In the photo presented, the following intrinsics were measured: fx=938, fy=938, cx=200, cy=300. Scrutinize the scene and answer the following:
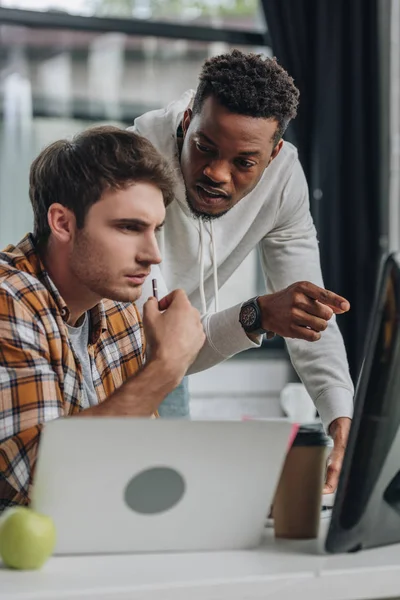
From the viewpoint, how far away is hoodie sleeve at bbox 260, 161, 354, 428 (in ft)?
7.14

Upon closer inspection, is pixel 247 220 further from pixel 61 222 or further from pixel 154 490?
pixel 154 490

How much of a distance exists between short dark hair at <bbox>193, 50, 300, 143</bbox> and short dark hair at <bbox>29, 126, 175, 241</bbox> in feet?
1.34

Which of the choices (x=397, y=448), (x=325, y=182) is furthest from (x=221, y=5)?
(x=397, y=448)

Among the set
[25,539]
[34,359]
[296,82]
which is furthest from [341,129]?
[25,539]

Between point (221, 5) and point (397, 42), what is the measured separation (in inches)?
31.6

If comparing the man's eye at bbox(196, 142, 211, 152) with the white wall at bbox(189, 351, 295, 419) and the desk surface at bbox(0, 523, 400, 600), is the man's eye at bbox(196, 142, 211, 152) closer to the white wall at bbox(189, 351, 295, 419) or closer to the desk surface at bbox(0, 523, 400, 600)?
the desk surface at bbox(0, 523, 400, 600)

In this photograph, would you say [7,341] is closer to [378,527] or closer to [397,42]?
[378,527]

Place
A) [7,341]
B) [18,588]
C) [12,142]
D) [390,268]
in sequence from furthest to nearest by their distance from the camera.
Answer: [12,142] → [7,341] → [390,268] → [18,588]

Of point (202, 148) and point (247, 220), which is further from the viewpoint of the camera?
point (247, 220)

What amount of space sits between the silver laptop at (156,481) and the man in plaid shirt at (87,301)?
255 mm

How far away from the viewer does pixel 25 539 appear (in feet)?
3.23

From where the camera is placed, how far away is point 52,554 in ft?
3.49

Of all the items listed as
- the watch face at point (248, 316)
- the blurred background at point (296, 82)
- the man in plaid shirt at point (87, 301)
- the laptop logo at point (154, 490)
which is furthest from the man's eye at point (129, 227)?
the blurred background at point (296, 82)

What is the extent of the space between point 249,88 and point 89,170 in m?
0.59
